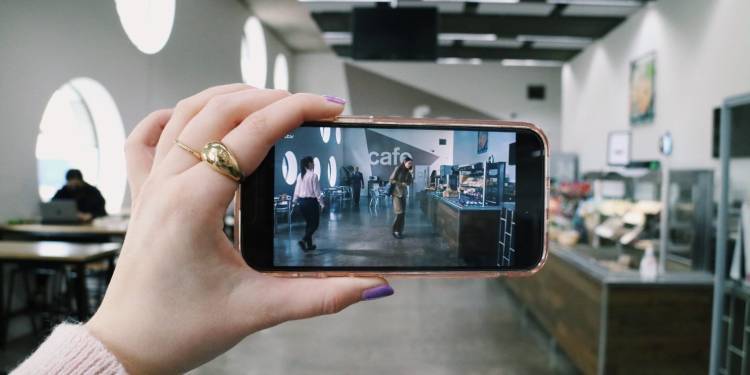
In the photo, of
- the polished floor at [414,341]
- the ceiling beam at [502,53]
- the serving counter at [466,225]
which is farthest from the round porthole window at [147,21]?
the ceiling beam at [502,53]

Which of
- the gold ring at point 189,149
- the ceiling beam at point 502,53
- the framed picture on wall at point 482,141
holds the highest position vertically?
the ceiling beam at point 502,53

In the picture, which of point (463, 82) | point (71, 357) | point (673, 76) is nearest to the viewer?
point (71, 357)

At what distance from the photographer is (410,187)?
0.46 m

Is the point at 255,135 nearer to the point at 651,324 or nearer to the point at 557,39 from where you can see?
the point at 651,324

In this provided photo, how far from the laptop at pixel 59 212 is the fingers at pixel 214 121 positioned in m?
0.14

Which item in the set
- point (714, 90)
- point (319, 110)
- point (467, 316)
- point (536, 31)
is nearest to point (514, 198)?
point (319, 110)

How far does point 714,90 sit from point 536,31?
223 centimetres

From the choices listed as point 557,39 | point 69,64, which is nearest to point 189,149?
point 69,64

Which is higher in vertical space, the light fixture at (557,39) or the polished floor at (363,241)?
the light fixture at (557,39)

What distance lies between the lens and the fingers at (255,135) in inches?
15.4

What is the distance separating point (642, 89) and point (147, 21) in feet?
13.8

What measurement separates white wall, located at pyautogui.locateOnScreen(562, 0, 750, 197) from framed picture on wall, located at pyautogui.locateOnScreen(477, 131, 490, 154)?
151 centimetres

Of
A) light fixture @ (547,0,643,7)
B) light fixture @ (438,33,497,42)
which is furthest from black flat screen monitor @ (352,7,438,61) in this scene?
light fixture @ (438,33,497,42)

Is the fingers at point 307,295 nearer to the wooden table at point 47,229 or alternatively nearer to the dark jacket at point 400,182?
the dark jacket at point 400,182
